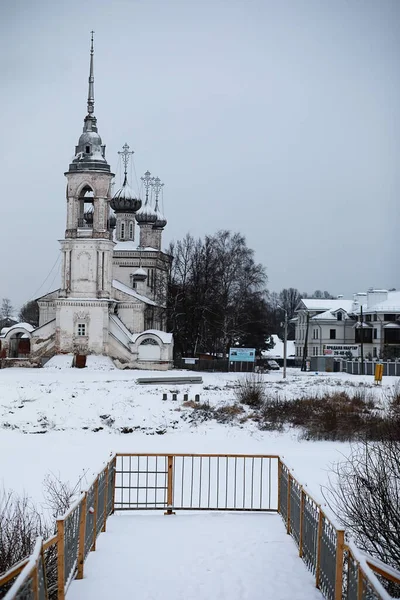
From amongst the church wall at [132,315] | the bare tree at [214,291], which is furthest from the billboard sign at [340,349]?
the church wall at [132,315]

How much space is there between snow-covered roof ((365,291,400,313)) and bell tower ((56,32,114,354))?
29397 mm

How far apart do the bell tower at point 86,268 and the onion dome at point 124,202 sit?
46.0 ft

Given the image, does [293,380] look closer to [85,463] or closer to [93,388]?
[93,388]

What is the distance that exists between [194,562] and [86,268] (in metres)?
40.8

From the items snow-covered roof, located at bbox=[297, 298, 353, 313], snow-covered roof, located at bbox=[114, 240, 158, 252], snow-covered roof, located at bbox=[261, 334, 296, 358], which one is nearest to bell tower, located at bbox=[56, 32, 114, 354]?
snow-covered roof, located at bbox=[114, 240, 158, 252]

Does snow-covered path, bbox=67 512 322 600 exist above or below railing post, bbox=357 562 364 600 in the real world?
below

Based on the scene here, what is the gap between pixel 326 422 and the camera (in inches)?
1150

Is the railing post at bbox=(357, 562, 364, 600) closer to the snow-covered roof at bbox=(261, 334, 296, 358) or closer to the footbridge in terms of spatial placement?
the footbridge

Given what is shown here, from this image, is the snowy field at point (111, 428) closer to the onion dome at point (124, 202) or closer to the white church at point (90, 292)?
the white church at point (90, 292)

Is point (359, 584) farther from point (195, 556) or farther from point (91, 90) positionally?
point (91, 90)

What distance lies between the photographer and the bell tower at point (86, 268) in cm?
4941

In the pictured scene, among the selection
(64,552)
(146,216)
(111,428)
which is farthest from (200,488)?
(146,216)

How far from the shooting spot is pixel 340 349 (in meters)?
72.4

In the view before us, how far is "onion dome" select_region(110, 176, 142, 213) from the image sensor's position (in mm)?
64188
